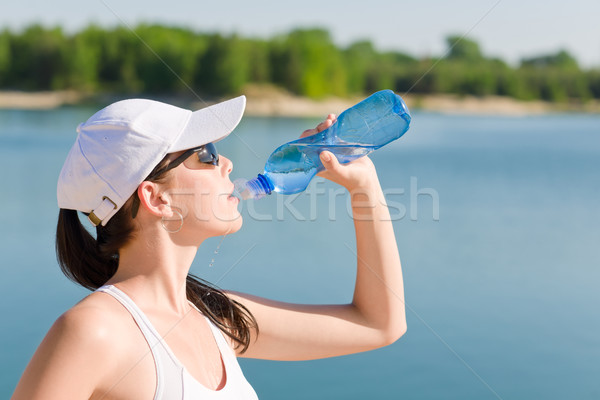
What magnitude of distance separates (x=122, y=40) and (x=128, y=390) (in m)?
49.3

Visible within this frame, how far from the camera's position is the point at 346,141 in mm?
2660

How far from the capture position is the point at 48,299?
602 cm

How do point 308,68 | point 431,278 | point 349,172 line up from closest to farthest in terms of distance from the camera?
point 349,172 → point 431,278 → point 308,68

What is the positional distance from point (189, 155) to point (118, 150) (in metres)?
0.18

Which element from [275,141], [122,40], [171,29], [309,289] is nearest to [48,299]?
[309,289]

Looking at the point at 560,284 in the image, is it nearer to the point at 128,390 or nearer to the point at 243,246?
the point at 243,246

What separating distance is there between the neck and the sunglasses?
7 centimetres

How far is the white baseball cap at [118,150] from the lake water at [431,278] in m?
3.38

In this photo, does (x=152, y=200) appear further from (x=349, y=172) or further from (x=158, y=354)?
→ (x=349, y=172)

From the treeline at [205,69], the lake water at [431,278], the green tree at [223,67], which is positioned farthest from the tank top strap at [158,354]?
the green tree at [223,67]

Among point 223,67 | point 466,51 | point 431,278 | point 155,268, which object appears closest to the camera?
point 155,268

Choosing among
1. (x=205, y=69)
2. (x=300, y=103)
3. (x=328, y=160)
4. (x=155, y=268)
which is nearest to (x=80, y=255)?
(x=155, y=268)

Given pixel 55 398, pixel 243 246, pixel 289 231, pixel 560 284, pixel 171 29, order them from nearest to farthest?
pixel 55 398, pixel 560 284, pixel 243 246, pixel 289 231, pixel 171 29

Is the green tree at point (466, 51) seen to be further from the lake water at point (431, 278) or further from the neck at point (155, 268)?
the neck at point (155, 268)
